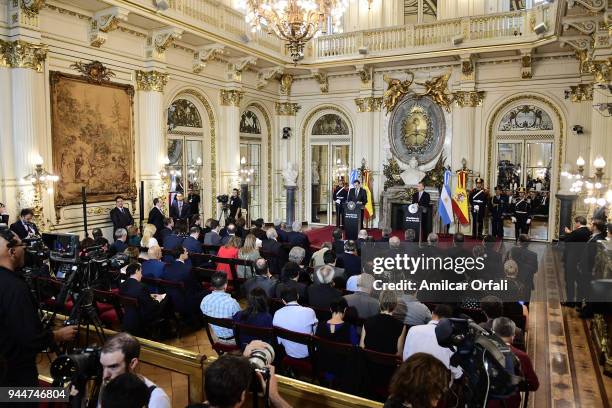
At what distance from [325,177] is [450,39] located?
229 inches

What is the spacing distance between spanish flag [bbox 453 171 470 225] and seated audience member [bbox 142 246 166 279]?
8.78m

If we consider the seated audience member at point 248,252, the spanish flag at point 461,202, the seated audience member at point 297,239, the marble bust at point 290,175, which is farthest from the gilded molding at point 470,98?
the seated audience member at point 248,252

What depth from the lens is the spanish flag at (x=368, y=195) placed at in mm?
13630

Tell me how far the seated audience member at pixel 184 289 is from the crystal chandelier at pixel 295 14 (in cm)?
367

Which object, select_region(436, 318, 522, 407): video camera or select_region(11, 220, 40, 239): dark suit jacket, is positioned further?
select_region(11, 220, 40, 239): dark suit jacket

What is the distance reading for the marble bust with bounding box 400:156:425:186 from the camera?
13.8 meters

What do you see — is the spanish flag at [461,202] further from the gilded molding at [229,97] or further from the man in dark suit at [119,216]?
the man in dark suit at [119,216]

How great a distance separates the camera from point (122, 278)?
5391 millimetres

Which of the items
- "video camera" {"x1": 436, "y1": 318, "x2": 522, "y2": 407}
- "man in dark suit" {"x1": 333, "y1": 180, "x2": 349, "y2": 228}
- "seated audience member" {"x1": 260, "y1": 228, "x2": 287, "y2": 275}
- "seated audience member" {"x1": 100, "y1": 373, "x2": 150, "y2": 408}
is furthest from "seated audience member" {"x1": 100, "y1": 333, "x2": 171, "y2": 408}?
"man in dark suit" {"x1": 333, "y1": 180, "x2": 349, "y2": 228}

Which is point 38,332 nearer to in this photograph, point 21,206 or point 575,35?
point 21,206

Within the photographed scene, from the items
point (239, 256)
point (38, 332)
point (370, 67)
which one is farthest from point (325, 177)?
point (38, 332)

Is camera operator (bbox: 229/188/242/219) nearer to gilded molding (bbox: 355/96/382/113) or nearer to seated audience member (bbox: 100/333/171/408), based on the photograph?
gilded molding (bbox: 355/96/382/113)

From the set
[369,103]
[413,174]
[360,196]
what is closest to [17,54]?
[360,196]

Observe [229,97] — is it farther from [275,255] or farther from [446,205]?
[275,255]
